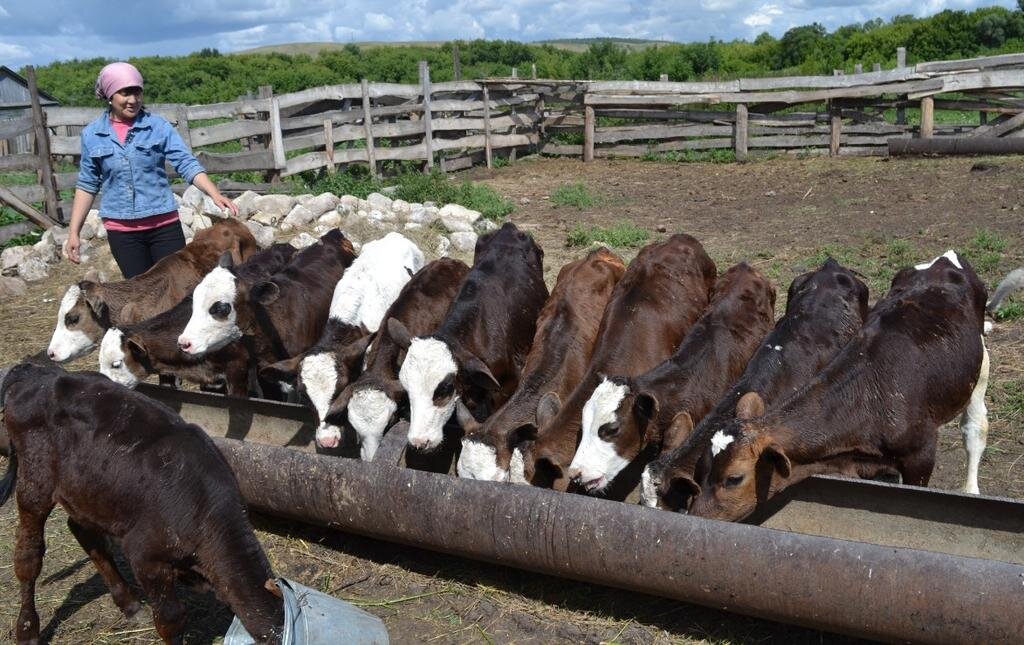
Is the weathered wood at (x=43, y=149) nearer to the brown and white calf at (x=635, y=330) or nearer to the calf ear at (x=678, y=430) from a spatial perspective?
the brown and white calf at (x=635, y=330)

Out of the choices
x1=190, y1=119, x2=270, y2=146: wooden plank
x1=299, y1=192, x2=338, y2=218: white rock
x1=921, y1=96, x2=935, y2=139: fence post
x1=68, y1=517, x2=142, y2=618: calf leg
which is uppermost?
x1=190, y1=119, x2=270, y2=146: wooden plank

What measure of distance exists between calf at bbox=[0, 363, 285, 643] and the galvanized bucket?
11cm

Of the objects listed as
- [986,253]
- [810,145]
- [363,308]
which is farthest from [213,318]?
[810,145]

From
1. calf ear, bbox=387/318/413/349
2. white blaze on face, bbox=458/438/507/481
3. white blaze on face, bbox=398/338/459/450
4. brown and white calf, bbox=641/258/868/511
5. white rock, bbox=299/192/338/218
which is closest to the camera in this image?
brown and white calf, bbox=641/258/868/511

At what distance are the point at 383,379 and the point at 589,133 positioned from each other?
54.8 ft

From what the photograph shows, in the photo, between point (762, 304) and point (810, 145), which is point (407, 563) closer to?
point (762, 304)

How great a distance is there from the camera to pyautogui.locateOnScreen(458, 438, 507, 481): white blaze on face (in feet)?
17.7

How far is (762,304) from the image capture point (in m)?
6.71

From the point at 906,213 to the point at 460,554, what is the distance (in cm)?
1044

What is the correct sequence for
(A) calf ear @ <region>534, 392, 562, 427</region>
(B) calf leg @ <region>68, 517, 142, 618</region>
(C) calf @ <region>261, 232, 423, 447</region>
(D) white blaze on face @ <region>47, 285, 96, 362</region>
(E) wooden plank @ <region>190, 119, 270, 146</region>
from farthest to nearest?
(E) wooden plank @ <region>190, 119, 270, 146</region> → (D) white blaze on face @ <region>47, 285, 96, 362</region> → (C) calf @ <region>261, 232, 423, 447</region> → (A) calf ear @ <region>534, 392, 562, 427</region> → (B) calf leg @ <region>68, 517, 142, 618</region>

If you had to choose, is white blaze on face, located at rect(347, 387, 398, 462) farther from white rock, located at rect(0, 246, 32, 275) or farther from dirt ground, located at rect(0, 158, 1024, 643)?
white rock, located at rect(0, 246, 32, 275)

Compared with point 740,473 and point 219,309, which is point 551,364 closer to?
point 740,473

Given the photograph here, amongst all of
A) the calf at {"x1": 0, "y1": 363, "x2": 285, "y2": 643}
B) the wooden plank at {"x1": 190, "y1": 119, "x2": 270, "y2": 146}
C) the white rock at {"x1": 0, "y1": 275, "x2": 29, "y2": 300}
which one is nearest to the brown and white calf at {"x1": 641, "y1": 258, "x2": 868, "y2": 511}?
the calf at {"x1": 0, "y1": 363, "x2": 285, "y2": 643}

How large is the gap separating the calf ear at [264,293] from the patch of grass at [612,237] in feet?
20.7
